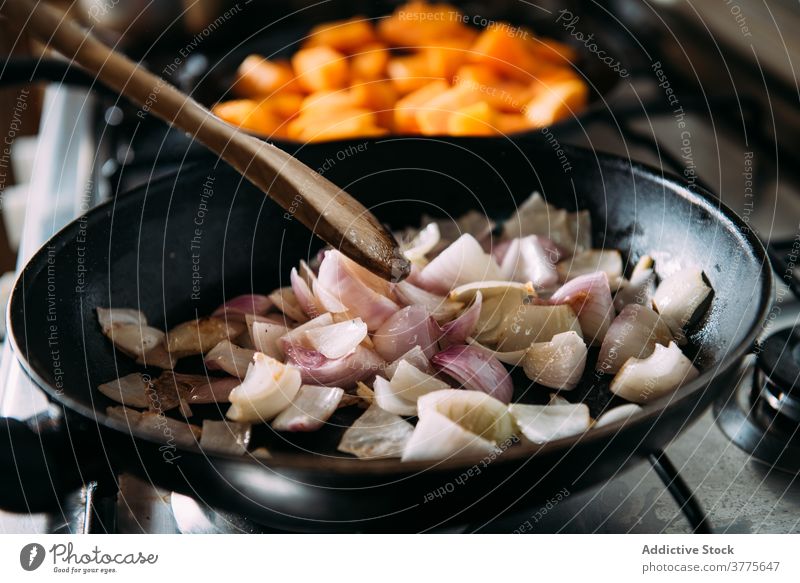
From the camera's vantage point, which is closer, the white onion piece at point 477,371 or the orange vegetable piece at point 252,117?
the white onion piece at point 477,371

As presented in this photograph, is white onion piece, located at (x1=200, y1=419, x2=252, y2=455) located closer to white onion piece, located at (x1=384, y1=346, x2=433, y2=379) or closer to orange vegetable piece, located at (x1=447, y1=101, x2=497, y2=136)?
white onion piece, located at (x1=384, y1=346, x2=433, y2=379)

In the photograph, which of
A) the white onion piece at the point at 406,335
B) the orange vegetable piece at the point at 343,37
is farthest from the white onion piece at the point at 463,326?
the orange vegetable piece at the point at 343,37

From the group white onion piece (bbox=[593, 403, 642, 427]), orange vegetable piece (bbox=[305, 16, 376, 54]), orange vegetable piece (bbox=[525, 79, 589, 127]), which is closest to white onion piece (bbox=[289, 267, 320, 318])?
white onion piece (bbox=[593, 403, 642, 427])

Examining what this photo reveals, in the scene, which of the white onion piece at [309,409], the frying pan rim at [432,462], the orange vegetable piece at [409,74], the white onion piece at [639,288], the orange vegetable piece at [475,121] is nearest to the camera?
the frying pan rim at [432,462]

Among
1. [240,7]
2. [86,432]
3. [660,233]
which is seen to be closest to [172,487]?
[86,432]

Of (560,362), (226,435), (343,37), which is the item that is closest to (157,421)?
(226,435)

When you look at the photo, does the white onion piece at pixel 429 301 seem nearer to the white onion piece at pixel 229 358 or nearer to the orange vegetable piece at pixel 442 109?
the white onion piece at pixel 229 358

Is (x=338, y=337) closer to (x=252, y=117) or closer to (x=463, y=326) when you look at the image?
(x=463, y=326)
